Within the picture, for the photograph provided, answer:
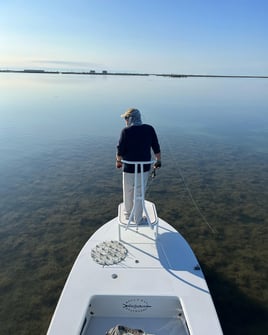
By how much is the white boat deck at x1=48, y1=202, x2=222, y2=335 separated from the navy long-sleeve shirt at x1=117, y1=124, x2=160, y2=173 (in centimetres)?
194

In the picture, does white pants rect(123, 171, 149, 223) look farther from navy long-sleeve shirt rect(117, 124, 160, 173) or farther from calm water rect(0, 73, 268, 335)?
calm water rect(0, 73, 268, 335)

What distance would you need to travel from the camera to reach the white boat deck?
166 inches

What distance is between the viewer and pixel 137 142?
5.71m

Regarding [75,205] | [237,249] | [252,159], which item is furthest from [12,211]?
[252,159]

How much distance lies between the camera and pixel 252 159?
1570 centimetres

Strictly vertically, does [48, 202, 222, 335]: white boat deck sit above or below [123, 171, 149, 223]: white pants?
below

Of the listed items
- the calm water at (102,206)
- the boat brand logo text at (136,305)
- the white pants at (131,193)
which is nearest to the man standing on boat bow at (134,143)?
the white pants at (131,193)

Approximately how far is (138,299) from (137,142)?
2736mm

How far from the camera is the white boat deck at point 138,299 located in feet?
13.8

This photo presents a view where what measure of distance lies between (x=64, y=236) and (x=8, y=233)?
160cm

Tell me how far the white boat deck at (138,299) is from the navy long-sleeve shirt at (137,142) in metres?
1.94

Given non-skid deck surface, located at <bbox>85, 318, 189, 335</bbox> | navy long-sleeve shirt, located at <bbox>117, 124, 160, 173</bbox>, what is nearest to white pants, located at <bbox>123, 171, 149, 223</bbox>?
navy long-sleeve shirt, located at <bbox>117, 124, 160, 173</bbox>

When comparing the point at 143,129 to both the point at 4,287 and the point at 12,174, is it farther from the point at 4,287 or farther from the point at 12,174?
the point at 12,174

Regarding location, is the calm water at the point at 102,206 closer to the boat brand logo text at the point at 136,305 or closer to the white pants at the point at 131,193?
the boat brand logo text at the point at 136,305
